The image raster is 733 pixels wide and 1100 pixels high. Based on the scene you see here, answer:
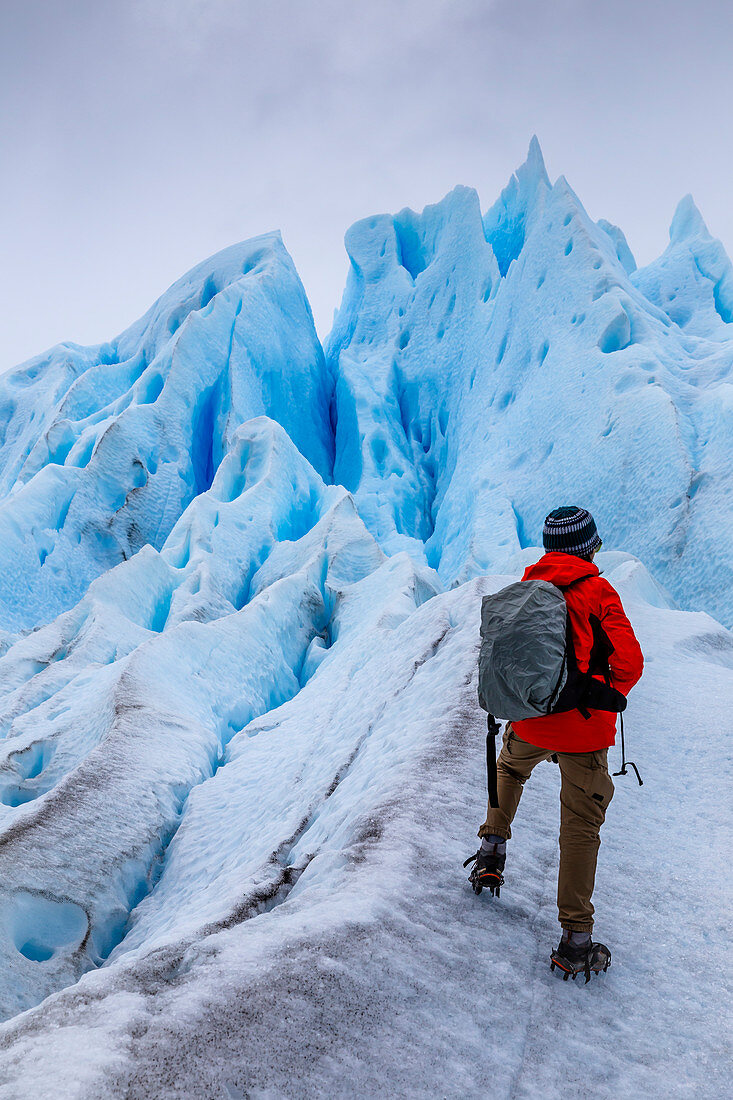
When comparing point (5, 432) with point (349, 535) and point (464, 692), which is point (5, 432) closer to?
point (349, 535)

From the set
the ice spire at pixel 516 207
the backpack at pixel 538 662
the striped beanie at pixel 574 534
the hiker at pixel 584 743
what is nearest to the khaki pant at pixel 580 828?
the hiker at pixel 584 743

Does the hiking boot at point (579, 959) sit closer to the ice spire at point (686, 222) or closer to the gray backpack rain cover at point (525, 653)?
the gray backpack rain cover at point (525, 653)

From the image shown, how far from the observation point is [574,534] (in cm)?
268

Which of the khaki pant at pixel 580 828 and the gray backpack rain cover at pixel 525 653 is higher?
the gray backpack rain cover at pixel 525 653

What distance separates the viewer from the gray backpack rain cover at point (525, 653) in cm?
227

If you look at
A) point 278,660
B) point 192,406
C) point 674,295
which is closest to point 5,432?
point 192,406

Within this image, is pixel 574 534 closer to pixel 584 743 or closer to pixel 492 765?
pixel 584 743

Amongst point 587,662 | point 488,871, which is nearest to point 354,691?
point 488,871

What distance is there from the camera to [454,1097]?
191cm

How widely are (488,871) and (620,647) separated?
42.7 inches

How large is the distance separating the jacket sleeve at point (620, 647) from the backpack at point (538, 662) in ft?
0.08

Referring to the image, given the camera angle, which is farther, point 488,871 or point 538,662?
point 488,871

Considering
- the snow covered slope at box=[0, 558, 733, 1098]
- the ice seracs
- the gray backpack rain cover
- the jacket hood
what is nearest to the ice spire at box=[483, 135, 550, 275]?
the ice seracs

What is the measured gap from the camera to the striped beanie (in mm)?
2678
